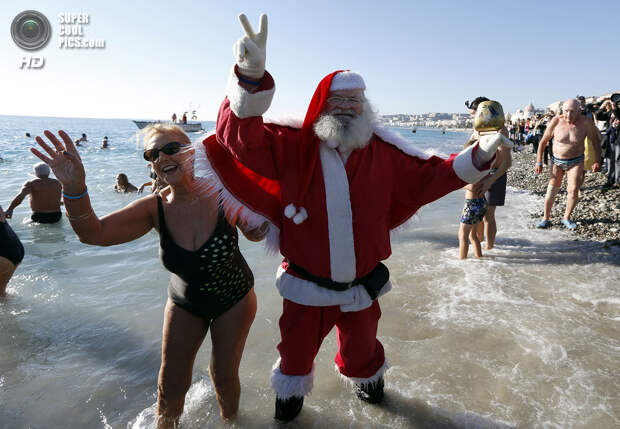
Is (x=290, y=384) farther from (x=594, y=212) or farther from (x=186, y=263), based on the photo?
(x=594, y=212)

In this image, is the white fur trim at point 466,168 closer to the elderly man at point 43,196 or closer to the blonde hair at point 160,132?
the blonde hair at point 160,132

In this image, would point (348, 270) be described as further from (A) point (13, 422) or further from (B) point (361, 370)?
(A) point (13, 422)

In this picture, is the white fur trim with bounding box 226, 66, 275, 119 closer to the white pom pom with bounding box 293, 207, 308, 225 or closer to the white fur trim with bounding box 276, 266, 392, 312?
the white pom pom with bounding box 293, 207, 308, 225

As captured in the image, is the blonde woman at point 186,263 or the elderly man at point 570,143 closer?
the blonde woman at point 186,263

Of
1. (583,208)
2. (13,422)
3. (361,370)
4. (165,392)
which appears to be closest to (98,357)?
(13,422)

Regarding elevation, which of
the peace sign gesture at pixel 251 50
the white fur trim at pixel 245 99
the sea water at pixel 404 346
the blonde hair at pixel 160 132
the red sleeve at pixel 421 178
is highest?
the peace sign gesture at pixel 251 50

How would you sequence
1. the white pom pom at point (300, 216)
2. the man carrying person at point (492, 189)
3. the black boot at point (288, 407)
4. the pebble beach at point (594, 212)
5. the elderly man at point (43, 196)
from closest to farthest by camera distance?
the white pom pom at point (300, 216), the black boot at point (288, 407), the man carrying person at point (492, 189), the pebble beach at point (594, 212), the elderly man at point (43, 196)

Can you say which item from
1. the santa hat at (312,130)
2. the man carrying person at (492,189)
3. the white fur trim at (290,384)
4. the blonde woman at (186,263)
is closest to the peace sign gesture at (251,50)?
the santa hat at (312,130)

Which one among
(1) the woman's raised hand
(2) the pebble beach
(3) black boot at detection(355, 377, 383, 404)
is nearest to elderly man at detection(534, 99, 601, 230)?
(2) the pebble beach

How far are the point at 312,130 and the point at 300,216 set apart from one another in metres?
0.47

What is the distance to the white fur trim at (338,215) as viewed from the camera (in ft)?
6.34

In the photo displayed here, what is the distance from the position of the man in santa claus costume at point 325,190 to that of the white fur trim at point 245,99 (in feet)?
0.04

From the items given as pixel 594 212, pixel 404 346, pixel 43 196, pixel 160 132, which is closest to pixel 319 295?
pixel 160 132

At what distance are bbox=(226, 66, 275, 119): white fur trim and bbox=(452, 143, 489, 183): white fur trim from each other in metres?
1.02
